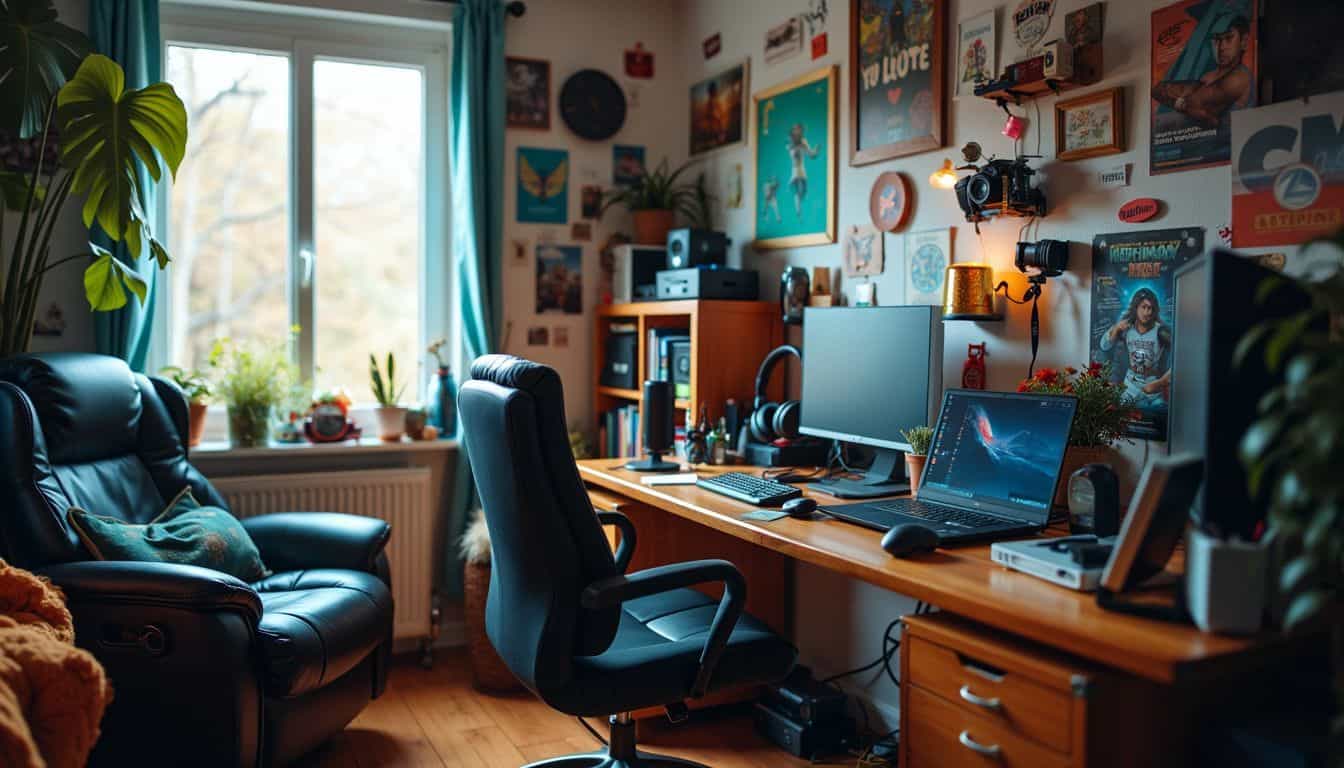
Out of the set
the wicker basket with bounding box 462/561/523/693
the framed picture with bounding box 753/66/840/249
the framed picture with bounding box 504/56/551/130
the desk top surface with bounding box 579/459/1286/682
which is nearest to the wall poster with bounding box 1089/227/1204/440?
the desk top surface with bounding box 579/459/1286/682

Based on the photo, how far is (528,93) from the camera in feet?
12.1

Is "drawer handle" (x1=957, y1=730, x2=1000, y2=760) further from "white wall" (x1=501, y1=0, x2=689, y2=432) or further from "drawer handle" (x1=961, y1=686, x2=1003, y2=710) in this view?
"white wall" (x1=501, y1=0, x2=689, y2=432)

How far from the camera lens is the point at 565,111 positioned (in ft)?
12.3

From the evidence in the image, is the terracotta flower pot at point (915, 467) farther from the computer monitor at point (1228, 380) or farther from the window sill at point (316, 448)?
the window sill at point (316, 448)

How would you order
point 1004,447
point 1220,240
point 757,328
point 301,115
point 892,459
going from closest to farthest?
point 1220,240 < point 1004,447 < point 892,459 < point 757,328 < point 301,115

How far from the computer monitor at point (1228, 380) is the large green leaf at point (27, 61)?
9.28 feet

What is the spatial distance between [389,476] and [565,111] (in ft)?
4.86

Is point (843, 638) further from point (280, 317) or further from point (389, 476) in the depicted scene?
point (280, 317)

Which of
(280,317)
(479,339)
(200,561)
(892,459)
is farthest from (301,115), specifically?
(892,459)

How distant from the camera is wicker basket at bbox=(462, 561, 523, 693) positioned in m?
3.16

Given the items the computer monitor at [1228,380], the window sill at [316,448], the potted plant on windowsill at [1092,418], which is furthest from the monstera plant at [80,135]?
the computer monitor at [1228,380]

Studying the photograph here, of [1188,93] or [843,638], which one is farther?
[843,638]

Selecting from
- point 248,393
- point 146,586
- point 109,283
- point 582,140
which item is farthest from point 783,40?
point 146,586

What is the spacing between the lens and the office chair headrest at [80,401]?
99.1 inches
